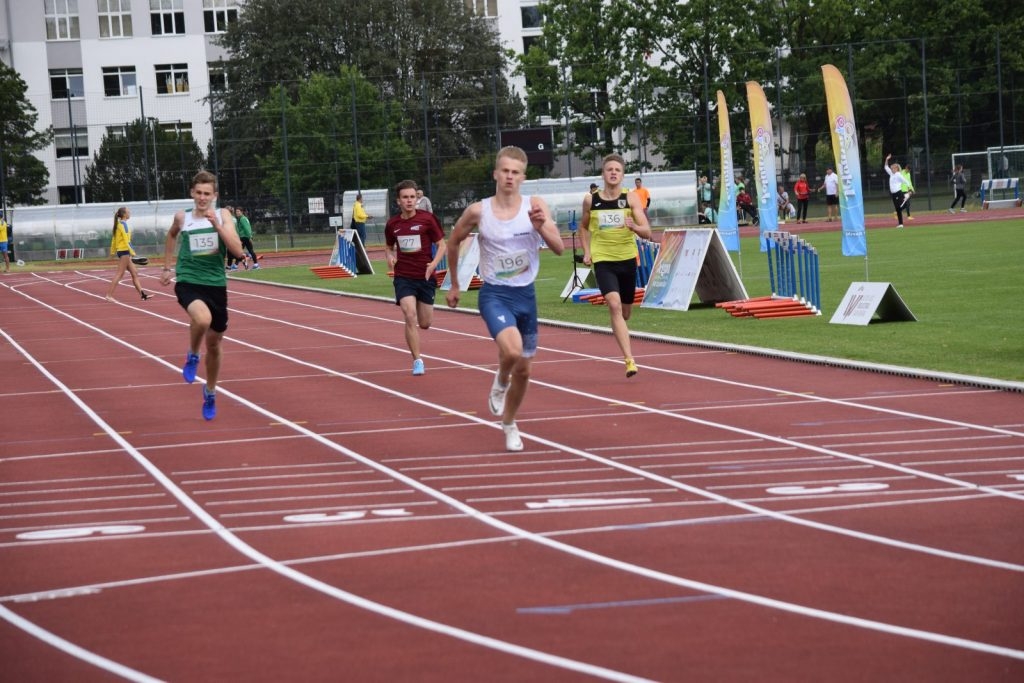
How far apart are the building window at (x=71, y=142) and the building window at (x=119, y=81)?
1097cm

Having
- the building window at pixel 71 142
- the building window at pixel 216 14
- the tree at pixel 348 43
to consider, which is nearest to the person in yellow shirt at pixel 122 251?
the building window at pixel 71 142

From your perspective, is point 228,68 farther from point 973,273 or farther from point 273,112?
point 973,273

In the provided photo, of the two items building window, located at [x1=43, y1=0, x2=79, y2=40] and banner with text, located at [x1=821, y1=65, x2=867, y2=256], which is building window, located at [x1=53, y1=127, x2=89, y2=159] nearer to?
building window, located at [x1=43, y1=0, x2=79, y2=40]

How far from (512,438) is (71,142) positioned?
1899 inches

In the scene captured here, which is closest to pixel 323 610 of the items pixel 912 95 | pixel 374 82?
pixel 912 95

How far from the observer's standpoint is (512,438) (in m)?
9.99

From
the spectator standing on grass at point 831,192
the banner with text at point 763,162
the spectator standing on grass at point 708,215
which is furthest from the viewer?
the spectator standing on grass at point 708,215

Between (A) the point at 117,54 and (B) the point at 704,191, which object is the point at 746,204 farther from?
(A) the point at 117,54

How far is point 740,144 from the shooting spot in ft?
190

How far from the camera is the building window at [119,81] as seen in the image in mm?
77625

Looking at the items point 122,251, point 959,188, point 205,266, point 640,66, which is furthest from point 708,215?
point 205,266

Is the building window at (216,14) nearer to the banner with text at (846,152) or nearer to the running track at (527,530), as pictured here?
the banner with text at (846,152)

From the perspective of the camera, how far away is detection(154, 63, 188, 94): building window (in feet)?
257

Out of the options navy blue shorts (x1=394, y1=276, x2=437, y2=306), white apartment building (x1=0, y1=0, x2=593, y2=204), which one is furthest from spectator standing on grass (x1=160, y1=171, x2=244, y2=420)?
white apartment building (x1=0, y1=0, x2=593, y2=204)
